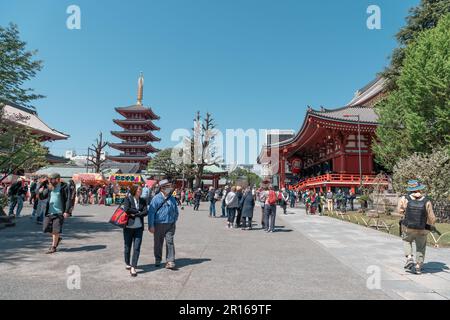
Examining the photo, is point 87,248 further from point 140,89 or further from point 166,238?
point 140,89

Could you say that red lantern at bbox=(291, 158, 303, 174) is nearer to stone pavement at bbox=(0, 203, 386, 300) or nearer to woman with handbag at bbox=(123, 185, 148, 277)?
stone pavement at bbox=(0, 203, 386, 300)

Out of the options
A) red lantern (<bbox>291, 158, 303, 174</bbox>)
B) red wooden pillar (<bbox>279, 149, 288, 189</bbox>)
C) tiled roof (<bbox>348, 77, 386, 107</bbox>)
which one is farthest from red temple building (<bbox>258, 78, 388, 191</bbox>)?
red lantern (<bbox>291, 158, 303, 174</bbox>)

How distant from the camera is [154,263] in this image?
611cm

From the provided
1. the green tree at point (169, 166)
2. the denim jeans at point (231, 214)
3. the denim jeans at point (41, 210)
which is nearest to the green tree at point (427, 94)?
the denim jeans at point (231, 214)

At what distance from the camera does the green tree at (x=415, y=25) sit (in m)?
23.7

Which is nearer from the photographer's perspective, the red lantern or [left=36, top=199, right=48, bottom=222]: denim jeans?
[left=36, top=199, right=48, bottom=222]: denim jeans

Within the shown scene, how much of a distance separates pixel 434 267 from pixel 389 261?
0.82 meters

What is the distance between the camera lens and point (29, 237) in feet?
27.9

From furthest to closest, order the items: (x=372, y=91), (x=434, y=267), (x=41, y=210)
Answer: (x=372, y=91), (x=41, y=210), (x=434, y=267)

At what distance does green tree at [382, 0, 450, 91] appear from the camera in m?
23.7

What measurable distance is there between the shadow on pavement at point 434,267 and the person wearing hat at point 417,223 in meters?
0.31

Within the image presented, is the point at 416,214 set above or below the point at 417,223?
above

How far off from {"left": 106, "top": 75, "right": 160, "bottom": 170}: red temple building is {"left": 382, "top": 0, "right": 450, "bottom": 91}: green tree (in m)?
45.4

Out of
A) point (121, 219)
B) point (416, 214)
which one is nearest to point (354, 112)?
point (416, 214)
